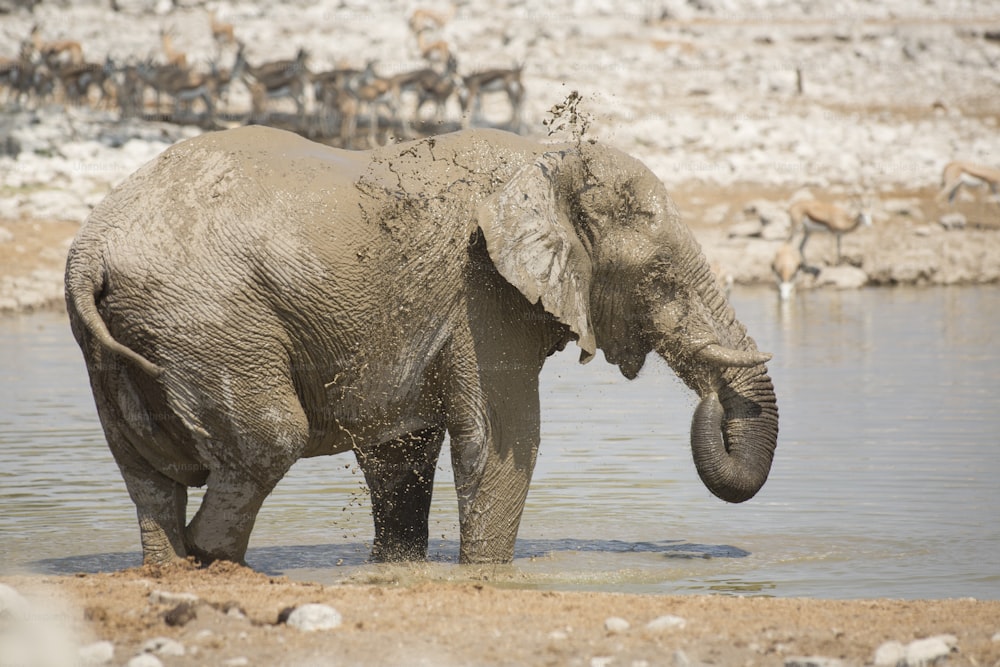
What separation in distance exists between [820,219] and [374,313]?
18.2 m

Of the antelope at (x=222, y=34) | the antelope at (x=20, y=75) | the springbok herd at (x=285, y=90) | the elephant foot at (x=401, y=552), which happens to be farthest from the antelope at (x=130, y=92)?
the elephant foot at (x=401, y=552)

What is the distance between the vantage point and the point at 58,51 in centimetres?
3688

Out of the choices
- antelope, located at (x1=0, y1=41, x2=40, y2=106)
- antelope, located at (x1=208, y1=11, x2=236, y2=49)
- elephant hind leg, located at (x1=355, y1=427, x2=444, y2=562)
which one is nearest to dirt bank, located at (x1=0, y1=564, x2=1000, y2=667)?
elephant hind leg, located at (x1=355, y1=427, x2=444, y2=562)

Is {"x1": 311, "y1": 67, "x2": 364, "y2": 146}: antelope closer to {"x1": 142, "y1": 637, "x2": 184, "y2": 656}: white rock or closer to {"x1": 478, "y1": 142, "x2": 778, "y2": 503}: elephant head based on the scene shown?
{"x1": 478, "y1": 142, "x2": 778, "y2": 503}: elephant head

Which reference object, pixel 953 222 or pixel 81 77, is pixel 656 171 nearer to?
pixel 953 222

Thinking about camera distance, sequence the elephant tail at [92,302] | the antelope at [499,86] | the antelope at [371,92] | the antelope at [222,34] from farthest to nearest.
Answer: the antelope at [222,34] → the antelope at [371,92] → the antelope at [499,86] → the elephant tail at [92,302]

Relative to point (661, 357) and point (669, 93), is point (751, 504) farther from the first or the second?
point (669, 93)

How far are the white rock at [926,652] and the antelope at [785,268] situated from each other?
682 inches

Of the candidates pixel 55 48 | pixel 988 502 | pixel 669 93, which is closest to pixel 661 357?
pixel 988 502

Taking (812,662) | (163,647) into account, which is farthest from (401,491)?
(812,662)

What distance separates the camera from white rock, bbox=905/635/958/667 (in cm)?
457

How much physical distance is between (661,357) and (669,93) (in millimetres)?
26993

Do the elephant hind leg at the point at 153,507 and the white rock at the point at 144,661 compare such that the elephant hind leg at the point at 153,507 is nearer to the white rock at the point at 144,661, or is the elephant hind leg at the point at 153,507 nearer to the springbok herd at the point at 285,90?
the white rock at the point at 144,661

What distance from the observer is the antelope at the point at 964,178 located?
2606 cm
